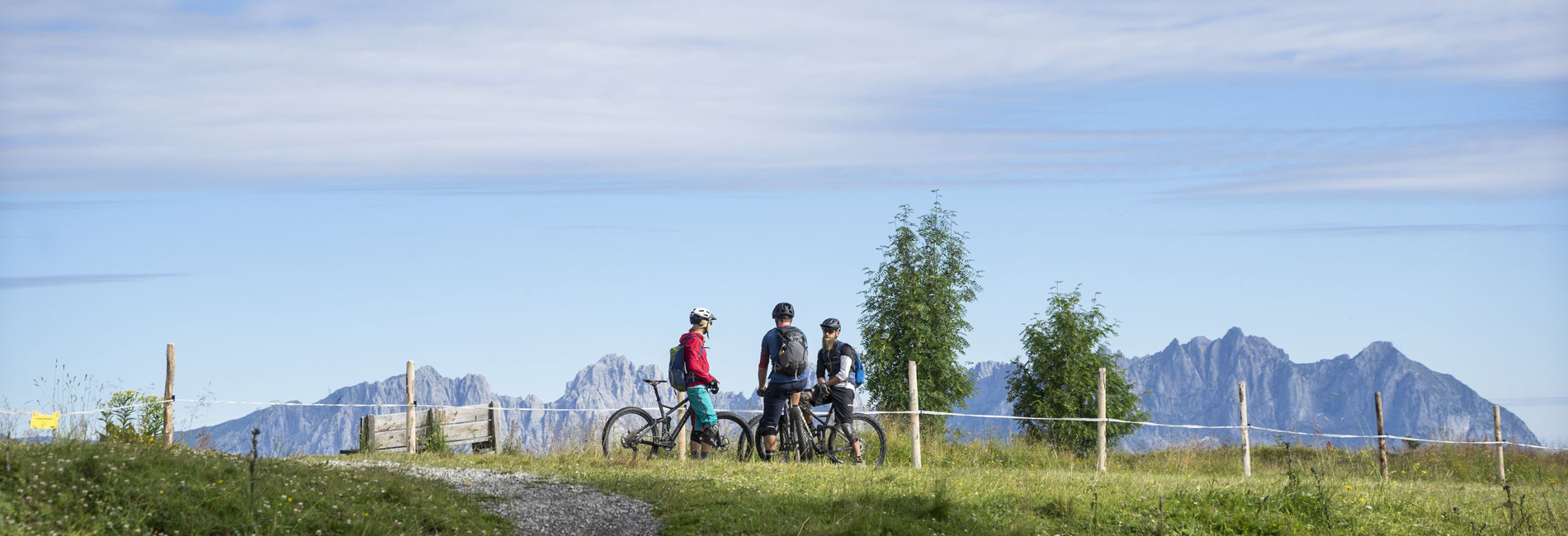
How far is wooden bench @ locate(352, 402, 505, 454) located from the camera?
62.8 feet

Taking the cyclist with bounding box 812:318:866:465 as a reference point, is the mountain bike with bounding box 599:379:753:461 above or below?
below

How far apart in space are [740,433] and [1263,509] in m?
7.08

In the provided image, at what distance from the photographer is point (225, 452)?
12141 millimetres

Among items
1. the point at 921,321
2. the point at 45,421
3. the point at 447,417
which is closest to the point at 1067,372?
the point at 921,321

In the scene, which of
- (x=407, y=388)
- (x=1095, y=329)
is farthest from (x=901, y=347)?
(x=407, y=388)

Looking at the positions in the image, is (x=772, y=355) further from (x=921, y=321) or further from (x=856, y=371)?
(x=921, y=321)

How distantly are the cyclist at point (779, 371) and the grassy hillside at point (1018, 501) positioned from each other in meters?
1.01

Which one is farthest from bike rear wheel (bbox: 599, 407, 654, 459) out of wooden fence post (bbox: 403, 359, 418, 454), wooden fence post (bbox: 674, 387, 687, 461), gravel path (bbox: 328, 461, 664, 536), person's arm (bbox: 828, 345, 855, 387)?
wooden fence post (bbox: 403, 359, 418, 454)

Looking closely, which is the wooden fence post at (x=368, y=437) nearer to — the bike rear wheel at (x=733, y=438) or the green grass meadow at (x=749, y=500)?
the green grass meadow at (x=749, y=500)

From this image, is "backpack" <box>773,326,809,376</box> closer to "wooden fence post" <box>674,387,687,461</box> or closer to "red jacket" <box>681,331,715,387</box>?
"red jacket" <box>681,331,715,387</box>

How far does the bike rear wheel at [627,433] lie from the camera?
1652 centimetres

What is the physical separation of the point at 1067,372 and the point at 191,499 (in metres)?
27.4

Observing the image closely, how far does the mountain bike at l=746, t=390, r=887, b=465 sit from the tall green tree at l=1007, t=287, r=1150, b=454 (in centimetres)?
1657

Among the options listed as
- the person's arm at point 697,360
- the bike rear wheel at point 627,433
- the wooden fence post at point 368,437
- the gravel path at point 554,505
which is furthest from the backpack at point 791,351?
the wooden fence post at point 368,437
